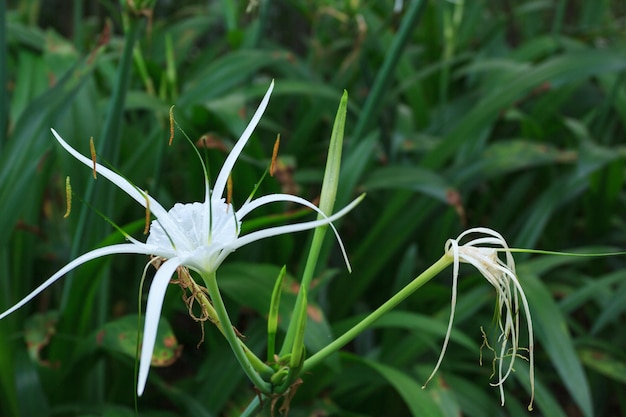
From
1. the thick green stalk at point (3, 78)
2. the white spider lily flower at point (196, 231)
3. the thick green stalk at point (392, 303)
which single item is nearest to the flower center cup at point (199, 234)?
the white spider lily flower at point (196, 231)

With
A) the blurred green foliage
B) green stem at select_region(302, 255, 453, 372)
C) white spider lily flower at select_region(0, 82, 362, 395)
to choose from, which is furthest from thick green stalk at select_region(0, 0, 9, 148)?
green stem at select_region(302, 255, 453, 372)

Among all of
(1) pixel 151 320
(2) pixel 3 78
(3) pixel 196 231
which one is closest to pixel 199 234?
(3) pixel 196 231

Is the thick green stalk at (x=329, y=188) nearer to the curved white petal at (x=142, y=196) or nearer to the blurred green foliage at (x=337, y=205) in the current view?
the curved white petal at (x=142, y=196)

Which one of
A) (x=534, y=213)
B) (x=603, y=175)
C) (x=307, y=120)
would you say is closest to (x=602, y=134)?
(x=603, y=175)

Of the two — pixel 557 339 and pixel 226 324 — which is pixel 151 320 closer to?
pixel 226 324

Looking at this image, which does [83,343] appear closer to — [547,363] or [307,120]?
[307,120]

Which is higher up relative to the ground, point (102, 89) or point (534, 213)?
point (102, 89)
